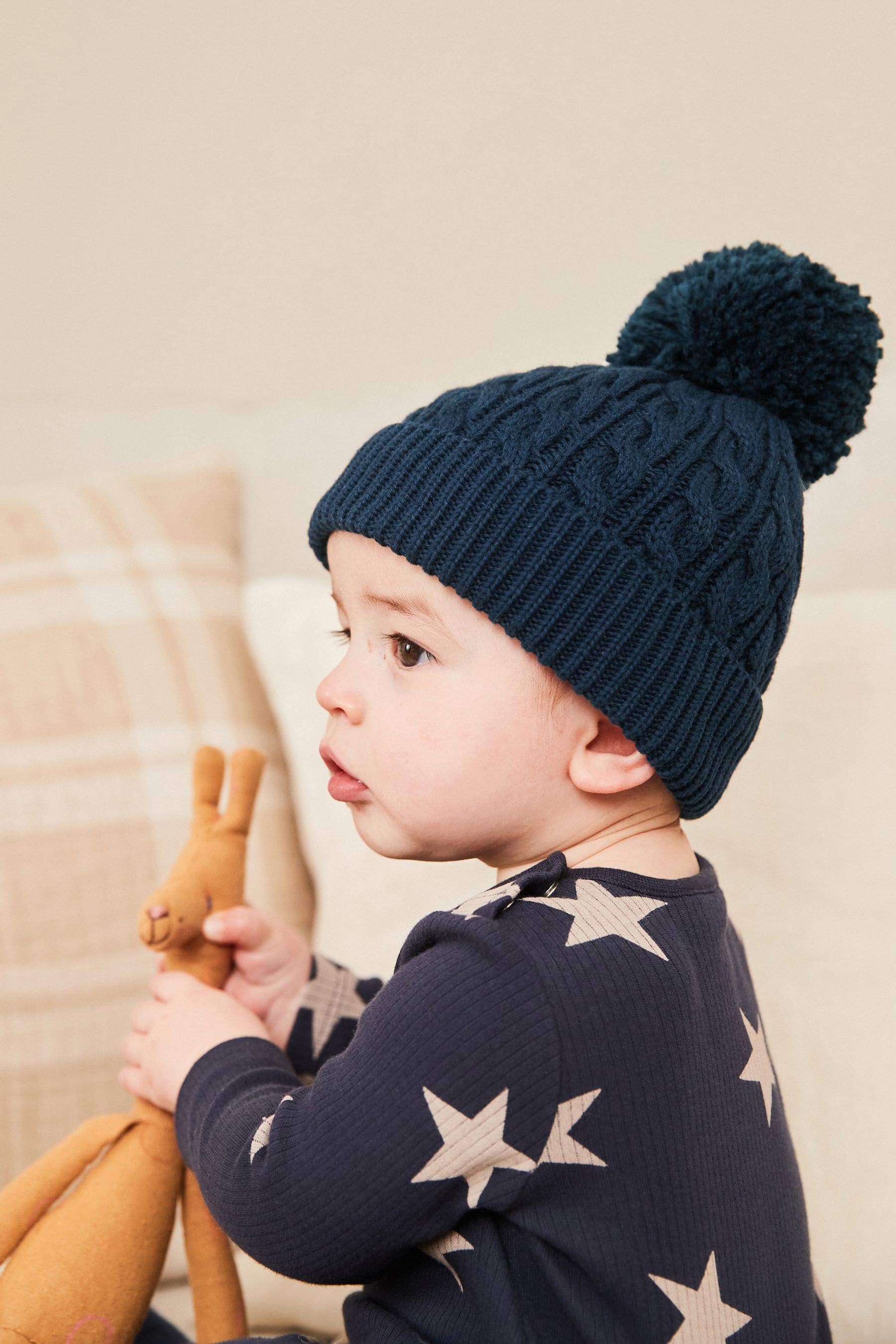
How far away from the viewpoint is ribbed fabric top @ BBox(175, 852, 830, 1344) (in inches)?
21.3

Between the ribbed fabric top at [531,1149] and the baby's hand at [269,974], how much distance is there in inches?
7.5

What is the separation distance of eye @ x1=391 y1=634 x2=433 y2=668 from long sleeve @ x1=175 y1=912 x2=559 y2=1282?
6.5 inches

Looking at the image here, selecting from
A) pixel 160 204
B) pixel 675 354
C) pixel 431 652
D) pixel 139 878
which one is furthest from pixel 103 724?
pixel 160 204

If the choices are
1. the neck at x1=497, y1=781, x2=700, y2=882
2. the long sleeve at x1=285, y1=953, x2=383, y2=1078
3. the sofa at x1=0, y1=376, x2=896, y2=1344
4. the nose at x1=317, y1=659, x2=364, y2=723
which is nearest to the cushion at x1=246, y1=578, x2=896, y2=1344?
the sofa at x1=0, y1=376, x2=896, y2=1344

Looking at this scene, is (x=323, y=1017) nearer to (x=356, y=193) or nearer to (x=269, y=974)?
(x=269, y=974)

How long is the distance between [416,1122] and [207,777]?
1.16 feet

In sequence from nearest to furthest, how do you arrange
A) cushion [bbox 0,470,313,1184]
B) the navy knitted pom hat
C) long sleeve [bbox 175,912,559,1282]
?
1. long sleeve [bbox 175,912,559,1282]
2. the navy knitted pom hat
3. cushion [bbox 0,470,313,1184]

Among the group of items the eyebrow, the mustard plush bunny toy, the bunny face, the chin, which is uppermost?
the eyebrow

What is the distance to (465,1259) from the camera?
572 millimetres

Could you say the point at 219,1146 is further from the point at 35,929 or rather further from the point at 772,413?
the point at 772,413

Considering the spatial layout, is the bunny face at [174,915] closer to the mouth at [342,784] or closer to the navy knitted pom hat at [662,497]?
the mouth at [342,784]

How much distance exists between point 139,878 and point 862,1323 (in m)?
0.70

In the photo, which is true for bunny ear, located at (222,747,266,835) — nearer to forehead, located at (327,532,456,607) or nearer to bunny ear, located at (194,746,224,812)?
bunny ear, located at (194,746,224,812)

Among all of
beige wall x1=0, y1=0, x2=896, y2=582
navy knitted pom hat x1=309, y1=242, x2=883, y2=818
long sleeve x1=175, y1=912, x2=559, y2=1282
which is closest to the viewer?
long sleeve x1=175, y1=912, x2=559, y2=1282
